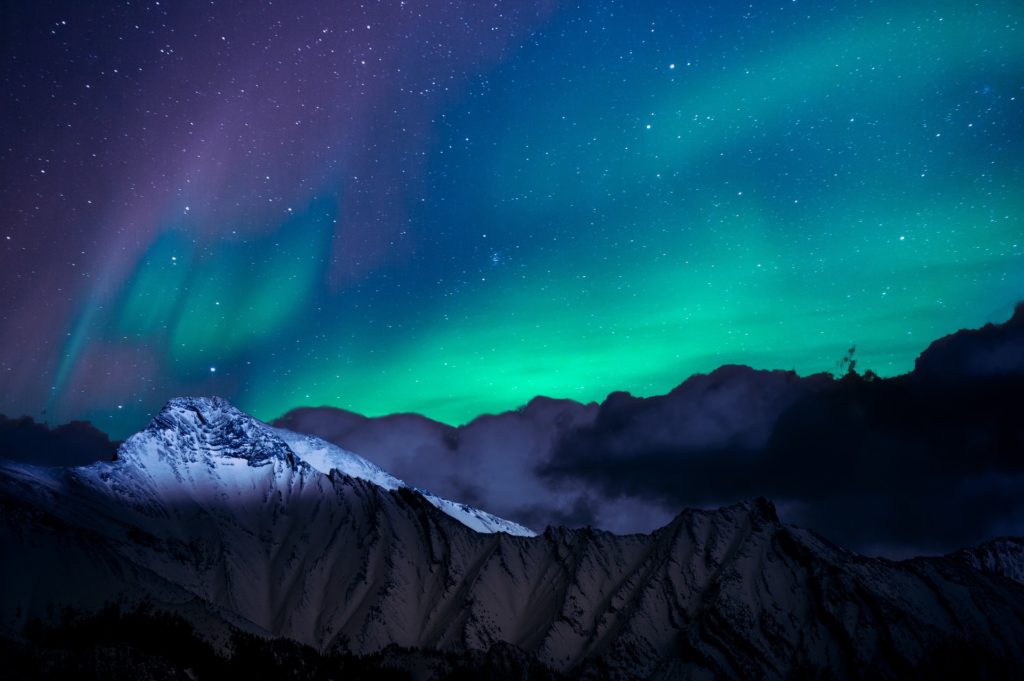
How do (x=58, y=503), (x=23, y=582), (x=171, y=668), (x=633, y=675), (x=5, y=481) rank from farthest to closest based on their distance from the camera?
(x=633, y=675) < (x=58, y=503) < (x=5, y=481) < (x=23, y=582) < (x=171, y=668)

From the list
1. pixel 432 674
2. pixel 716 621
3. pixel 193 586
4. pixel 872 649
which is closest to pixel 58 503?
pixel 193 586

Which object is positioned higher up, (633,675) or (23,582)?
(23,582)

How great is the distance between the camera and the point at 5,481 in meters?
150

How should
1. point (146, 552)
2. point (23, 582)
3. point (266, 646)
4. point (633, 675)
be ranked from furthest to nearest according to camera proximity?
1. point (633, 675)
2. point (146, 552)
3. point (266, 646)
4. point (23, 582)

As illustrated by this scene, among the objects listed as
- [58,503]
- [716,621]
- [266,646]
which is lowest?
[716,621]

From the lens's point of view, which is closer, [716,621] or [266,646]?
[266,646]

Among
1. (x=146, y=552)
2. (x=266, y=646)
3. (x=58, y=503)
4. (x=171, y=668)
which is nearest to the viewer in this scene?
(x=171, y=668)

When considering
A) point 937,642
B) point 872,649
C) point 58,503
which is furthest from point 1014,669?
point 58,503

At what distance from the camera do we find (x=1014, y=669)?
620 ft

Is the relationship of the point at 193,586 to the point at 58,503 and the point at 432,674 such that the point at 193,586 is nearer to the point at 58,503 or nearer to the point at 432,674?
the point at 58,503

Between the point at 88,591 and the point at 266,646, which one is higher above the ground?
the point at 88,591

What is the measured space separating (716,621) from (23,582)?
156m

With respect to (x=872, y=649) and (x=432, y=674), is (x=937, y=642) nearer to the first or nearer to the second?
(x=872, y=649)

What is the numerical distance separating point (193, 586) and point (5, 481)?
51755 millimetres
